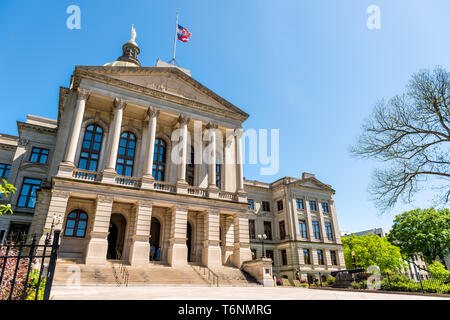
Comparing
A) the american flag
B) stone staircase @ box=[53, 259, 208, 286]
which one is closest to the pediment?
the american flag

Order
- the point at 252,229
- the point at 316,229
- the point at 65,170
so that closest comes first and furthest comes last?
1. the point at 65,170
2. the point at 252,229
3. the point at 316,229

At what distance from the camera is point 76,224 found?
76.7 ft

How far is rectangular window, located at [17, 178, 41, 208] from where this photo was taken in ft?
97.3

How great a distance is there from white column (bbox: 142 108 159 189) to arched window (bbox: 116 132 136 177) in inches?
128

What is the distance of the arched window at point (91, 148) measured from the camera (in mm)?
26266

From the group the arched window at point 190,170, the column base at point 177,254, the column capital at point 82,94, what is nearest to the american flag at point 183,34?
the column capital at point 82,94

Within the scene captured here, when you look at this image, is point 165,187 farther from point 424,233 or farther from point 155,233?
point 424,233

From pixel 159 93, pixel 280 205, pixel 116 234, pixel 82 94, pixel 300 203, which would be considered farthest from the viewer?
pixel 280 205

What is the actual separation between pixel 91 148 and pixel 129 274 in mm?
13636

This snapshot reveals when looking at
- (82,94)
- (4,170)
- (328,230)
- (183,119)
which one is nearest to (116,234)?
(183,119)

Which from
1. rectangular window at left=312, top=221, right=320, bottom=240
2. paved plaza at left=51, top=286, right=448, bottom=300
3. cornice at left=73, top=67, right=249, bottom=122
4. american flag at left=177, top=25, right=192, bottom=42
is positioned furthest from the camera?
rectangular window at left=312, top=221, right=320, bottom=240

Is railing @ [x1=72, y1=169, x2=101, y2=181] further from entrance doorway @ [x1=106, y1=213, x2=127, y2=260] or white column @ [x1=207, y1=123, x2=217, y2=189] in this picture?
white column @ [x1=207, y1=123, x2=217, y2=189]

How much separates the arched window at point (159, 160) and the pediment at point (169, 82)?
18.9ft
